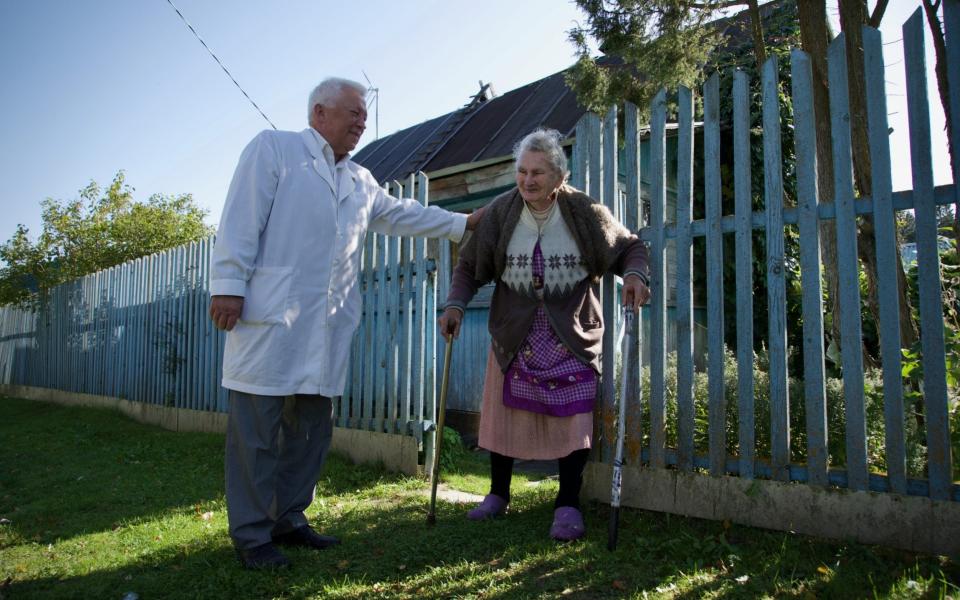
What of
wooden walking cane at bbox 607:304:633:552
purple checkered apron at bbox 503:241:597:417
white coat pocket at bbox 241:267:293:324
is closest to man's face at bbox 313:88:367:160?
white coat pocket at bbox 241:267:293:324

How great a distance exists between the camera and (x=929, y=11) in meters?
4.51

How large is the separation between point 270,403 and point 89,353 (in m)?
8.90

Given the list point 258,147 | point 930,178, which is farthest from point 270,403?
point 930,178

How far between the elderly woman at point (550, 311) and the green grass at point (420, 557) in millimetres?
318

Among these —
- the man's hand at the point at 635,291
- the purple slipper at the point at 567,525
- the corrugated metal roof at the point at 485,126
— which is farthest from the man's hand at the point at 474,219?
the corrugated metal roof at the point at 485,126

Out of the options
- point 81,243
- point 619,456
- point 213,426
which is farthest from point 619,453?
point 81,243

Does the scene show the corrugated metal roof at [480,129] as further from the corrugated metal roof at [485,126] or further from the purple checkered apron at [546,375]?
the purple checkered apron at [546,375]

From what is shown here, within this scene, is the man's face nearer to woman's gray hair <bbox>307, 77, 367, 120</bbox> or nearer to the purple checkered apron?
woman's gray hair <bbox>307, 77, 367, 120</bbox>

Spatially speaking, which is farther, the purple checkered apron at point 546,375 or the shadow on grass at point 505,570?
the purple checkered apron at point 546,375

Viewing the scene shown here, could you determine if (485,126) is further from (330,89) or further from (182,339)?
(330,89)

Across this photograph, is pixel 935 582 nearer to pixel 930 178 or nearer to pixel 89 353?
pixel 930 178

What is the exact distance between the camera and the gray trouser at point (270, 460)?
2.72 metres

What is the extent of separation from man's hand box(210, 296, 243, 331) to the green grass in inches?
39.3

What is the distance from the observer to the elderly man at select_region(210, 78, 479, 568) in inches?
109
